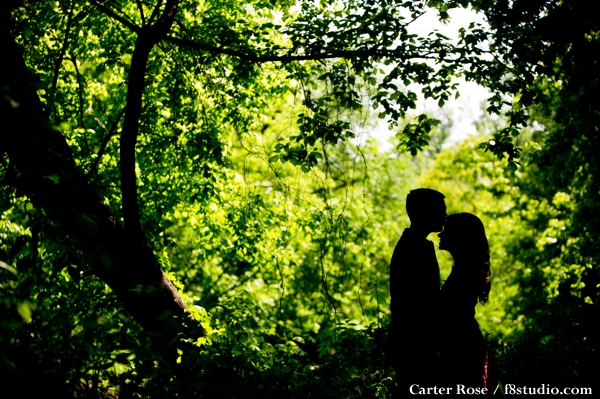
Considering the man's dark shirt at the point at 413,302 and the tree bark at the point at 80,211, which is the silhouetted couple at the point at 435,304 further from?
the tree bark at the point at 80,211

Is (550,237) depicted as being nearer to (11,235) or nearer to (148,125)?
(148,125)

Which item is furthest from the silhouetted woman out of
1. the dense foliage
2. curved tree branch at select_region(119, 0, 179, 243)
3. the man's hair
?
curved tree branch at select_region(119, 0, 179, 243)

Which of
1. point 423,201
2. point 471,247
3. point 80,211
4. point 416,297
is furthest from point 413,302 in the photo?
point 80,211

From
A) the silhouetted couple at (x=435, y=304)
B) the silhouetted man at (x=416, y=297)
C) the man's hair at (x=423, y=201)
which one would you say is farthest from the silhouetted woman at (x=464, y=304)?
the man's hair at (x=423, y=201)

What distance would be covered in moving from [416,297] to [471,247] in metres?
0.55

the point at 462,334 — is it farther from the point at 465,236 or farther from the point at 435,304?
the point at 465,236

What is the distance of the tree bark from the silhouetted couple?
59.7 inches

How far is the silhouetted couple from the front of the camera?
2.78 m

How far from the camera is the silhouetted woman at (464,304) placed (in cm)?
285

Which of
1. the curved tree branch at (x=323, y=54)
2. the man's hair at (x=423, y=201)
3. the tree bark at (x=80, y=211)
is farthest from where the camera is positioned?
the curved tree branch at (x=323, y=54)

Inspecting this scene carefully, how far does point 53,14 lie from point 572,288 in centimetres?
1212

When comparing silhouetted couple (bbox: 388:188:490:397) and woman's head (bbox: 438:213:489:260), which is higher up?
woman's head (bbox: 438:213:489:260)

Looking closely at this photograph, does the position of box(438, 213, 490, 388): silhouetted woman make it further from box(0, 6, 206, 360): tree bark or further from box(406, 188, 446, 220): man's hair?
box(0, 6, 206, 360): tree bark

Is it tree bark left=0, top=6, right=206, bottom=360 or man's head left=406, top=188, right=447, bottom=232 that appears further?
man's head left=406, top=188, right=447, bottom=232
